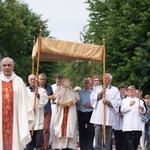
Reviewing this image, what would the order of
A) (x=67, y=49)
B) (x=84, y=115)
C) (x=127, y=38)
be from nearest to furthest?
1. (x=67, y=49)
2. (x=84, y=115)
3. (x=127, y=38)

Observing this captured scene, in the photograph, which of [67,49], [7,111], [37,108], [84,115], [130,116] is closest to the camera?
[7,111]

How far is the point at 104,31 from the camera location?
34656mm

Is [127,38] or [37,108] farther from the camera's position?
[127,38]

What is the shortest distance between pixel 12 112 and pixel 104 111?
368 centimetres

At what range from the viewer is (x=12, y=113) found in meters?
11.2

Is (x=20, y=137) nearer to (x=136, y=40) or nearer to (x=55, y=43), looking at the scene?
(x=55, y=43)

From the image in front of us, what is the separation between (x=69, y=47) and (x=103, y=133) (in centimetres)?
221

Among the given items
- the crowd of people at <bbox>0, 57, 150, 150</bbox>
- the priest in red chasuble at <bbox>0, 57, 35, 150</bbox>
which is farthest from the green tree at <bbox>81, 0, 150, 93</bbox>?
the priest in red chasuble at <bbox>0, 57, 35, 150</bbox>

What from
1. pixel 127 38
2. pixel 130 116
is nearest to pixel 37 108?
pixel 130 116

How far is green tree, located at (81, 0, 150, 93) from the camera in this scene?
3075cm

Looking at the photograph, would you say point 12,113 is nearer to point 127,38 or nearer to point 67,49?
point 67,49

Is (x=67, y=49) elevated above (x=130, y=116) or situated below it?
above

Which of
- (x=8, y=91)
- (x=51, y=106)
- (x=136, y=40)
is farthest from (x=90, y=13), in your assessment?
(x=8, y=91)

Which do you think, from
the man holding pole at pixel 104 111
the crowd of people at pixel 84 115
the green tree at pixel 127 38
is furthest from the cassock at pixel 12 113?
the green tree at pixel 127 38
